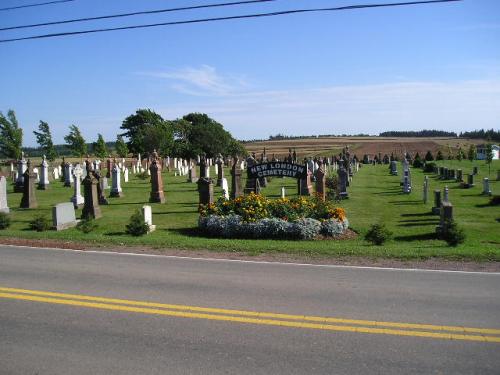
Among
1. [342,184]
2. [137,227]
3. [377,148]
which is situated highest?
[377,148]

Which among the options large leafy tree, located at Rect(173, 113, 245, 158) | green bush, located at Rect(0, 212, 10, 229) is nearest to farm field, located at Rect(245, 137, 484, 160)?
large leafy tree, located at Rect(173, 113, 245, 158)

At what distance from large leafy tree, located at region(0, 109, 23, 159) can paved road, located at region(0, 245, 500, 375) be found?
4459 cm

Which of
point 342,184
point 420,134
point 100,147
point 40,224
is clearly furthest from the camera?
point 420,134

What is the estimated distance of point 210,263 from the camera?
34.6 ft

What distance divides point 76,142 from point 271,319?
62.4 meters

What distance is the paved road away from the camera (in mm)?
5344

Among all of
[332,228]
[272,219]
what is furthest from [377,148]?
[272,219]

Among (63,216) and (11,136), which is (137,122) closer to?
(11,136)

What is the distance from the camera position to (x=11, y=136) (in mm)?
50062

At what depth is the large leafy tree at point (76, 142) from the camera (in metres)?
63.7

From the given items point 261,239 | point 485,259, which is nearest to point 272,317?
point 485,259

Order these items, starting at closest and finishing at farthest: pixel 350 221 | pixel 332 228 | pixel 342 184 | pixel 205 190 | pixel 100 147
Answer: pixel 332 228
pixel 350 221
pixel 205 190
pixel 342 184
pixel 100 147

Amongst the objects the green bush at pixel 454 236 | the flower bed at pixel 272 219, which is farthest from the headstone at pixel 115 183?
the green bush at pixel 454 236

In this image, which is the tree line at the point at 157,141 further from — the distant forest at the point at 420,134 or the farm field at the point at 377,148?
the distant forest at the point at 420,134
